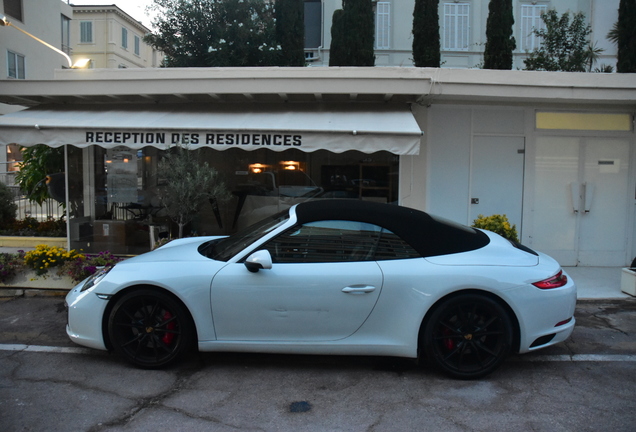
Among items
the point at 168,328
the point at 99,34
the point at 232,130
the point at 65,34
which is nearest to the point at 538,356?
the point at 168,328

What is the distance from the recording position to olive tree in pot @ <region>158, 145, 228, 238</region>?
7.24 meters

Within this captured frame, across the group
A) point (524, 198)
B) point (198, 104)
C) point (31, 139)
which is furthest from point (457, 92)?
point (31, 139)

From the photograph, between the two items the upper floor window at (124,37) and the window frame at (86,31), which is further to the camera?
the upper floor window at (124,37)

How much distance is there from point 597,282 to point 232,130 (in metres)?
5.83

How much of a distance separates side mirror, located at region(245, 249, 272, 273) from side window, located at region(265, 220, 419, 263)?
166mm

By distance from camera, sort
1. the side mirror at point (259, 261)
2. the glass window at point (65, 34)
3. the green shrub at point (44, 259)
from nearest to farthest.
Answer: the side mirror at point (259, 261), the green shrub at point (44, 259), the glass window at point (65, 34)

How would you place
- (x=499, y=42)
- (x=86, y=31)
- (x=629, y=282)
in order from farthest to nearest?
(x=86, y=31) → (x=499, y=42) → (x=629, y=282)

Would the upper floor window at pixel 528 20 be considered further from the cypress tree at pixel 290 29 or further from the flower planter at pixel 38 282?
the flower planter at pixel 38 282

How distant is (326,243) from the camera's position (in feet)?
14.8

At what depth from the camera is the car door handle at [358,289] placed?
4.25 meters

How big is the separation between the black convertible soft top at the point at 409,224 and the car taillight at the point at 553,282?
58 cm

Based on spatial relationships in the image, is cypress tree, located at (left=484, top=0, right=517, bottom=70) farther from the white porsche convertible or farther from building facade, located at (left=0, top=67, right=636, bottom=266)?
the white porsche convertible

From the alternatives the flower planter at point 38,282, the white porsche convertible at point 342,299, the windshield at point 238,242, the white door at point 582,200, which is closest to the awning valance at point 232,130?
the flower planter at point 38,282

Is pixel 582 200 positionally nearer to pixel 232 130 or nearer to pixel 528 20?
pixel 232 130
